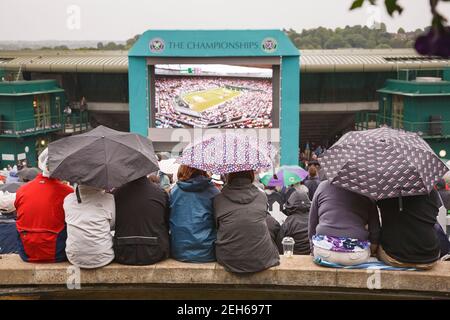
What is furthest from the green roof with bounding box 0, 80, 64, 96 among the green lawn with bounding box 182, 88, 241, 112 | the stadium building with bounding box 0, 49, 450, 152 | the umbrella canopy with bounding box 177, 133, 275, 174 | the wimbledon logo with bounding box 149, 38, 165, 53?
the umbrella canopy with bounding box 177, 133, 275, 174

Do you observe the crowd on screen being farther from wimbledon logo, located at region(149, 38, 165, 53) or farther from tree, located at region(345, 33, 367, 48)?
tree, located at region(345, 33, 367, 48)

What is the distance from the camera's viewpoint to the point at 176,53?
2375cm

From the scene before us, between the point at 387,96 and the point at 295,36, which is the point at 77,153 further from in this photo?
the point at 295,36

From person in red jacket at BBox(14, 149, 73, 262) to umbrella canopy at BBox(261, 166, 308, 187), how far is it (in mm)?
5903

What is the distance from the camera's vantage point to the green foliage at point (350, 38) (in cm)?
3841

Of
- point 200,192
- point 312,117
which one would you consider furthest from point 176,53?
point 200,192

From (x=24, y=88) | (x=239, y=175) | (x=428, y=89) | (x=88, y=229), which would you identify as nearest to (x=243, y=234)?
(x=239, y=175)

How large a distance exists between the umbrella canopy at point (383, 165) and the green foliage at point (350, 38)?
3408cm

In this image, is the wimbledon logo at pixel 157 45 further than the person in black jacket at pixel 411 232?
Yes

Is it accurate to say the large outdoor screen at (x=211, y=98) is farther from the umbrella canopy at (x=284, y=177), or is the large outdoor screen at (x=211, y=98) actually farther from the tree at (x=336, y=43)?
the tree at (x=336, y=43)

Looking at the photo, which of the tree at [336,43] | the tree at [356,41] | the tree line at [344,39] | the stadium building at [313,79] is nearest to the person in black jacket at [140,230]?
the stadium building at [313,79]

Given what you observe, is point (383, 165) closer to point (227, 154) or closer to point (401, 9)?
point (227, 154)

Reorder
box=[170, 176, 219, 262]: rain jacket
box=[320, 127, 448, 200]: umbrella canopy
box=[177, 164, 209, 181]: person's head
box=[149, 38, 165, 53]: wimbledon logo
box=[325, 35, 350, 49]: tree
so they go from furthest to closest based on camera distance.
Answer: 1. box=[325, 35, 350, 49]: tree
2. box=[149, 38, 165, 53]: wimbledon logo
3. box=[177, 164, 209, 181]: person's head
4. box=[170, 176, 219, 262]: rain jacket
5. box=[320, 127, 448, 200]: umbrella canopy

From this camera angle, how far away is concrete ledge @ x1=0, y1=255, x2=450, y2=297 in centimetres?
386
